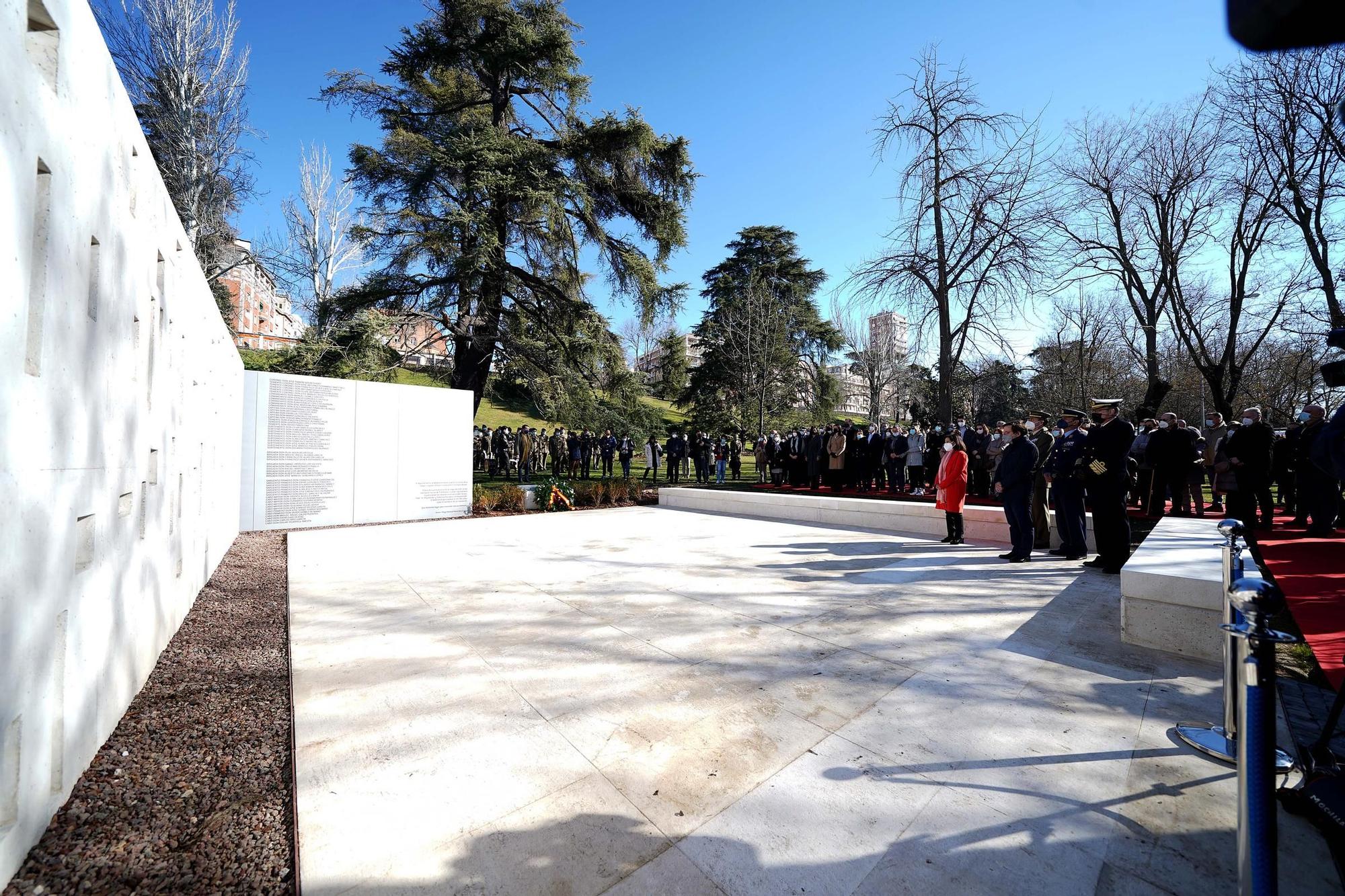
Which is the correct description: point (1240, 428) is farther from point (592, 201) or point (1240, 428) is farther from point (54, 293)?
point (592, 201)

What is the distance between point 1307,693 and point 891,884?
3.91 meters

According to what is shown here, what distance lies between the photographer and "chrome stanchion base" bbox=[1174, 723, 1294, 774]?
274 cm

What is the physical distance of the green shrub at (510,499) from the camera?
14742 mm

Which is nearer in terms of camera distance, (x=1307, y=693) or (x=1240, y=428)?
(x=1307, y=693)

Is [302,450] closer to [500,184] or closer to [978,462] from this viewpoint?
[500,184]

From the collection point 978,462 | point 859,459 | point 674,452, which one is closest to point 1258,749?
point 978,462

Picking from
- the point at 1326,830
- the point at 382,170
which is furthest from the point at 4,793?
the point at 382,170

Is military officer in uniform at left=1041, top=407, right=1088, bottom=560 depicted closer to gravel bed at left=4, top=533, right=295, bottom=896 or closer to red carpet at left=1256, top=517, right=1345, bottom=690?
red carpet at left=1256, top=517, right=1345, bottom=690

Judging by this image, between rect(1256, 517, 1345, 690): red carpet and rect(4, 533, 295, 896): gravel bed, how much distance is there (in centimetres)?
497

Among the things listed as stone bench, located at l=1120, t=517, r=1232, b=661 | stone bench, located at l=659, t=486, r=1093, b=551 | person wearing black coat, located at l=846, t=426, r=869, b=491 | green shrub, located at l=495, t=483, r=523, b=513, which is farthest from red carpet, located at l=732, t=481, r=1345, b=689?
green shrub, located at l=495, t=483, r=523, b=513

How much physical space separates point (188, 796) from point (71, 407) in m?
1.89

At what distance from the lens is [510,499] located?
14836 mm

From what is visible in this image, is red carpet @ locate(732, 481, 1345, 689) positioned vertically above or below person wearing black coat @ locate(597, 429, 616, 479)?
below

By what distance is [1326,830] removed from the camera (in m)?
2.27
